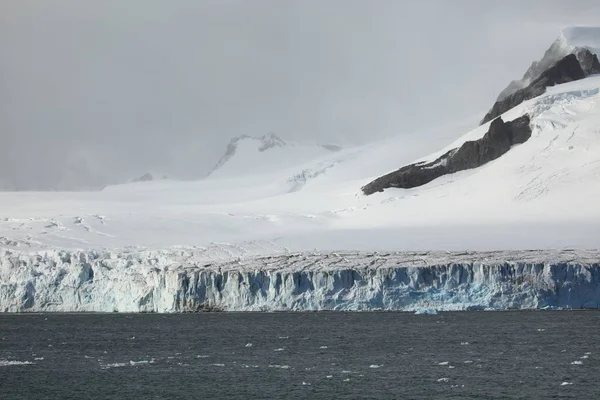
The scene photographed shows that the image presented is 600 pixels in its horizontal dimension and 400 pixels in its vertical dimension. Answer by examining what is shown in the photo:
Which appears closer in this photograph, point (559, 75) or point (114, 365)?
point (114, 365)

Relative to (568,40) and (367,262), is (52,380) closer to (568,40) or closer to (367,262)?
(367,262)

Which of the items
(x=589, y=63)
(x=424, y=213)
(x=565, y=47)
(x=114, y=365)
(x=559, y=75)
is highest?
(x=565, y=47)

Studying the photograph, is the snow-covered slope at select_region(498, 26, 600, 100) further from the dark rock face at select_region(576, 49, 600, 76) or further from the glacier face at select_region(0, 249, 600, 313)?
the glacier face at select_region(0, 249, 600, 313)

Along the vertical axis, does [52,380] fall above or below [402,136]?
below

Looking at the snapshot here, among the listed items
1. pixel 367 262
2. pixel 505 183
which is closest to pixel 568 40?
pixel 505 183

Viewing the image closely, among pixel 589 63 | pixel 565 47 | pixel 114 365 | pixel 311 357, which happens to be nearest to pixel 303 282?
pixel 311 357

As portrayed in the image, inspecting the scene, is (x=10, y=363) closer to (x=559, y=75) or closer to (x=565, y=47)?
(x=559, y=75)
